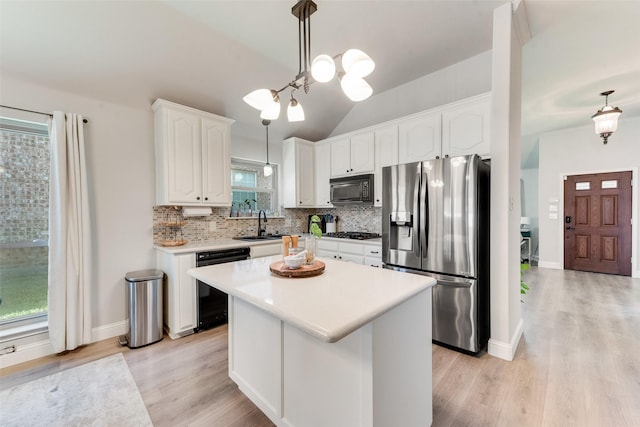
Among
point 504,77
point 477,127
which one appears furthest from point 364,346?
point 477,127

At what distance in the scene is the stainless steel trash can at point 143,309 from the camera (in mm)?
2475

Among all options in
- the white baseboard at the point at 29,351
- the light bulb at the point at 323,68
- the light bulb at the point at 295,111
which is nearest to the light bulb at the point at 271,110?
the light bulb at the point at 295,111

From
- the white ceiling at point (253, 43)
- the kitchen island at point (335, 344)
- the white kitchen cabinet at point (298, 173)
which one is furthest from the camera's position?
the white kitchen cabinet at point (298, 173)

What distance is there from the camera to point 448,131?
2.82 meters

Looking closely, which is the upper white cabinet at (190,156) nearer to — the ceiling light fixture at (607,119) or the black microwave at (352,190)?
the black microwave at (352,190)

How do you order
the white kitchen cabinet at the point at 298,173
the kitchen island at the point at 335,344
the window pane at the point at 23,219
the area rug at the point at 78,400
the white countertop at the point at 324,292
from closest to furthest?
1. the white countertop at the point at 324,292
2. the kitchen island at the point at 335,344
3. the area rug at the point at 78,400
4. the window pane at the point at 23,219
5. the white kitchen cabinet at the point at 298,173

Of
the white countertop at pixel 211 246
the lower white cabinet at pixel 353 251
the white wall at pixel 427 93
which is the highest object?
the white wall at pixel 427 93

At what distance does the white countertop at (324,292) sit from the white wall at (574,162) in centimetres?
534

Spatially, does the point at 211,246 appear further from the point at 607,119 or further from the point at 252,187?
the point at 607,119

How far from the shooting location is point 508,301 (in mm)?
2201

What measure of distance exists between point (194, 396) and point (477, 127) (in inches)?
129

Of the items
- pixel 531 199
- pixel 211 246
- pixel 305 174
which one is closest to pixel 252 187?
pixel 305 174

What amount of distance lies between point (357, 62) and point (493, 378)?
2.36 m

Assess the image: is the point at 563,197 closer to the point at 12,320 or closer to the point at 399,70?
the point at 399,70
